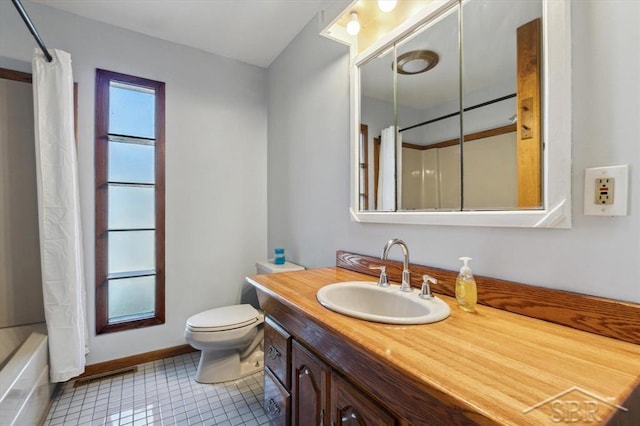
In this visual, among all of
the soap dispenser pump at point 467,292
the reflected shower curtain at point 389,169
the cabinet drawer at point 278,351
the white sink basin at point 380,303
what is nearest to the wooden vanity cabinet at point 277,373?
the cabinet drawer at point 278,351

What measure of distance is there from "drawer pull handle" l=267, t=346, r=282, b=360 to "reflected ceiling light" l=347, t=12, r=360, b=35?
1600 mm

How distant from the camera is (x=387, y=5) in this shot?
1.32 m

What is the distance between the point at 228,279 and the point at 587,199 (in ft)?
7.65

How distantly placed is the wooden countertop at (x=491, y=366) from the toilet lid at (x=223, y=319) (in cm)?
105

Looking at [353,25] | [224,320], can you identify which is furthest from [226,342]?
[353,25]

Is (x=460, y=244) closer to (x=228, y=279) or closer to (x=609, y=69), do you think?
(x=609, y=69)

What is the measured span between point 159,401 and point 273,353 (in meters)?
0.95

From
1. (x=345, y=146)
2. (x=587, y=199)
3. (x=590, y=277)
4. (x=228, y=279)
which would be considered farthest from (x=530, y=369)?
(x=228, y=279)

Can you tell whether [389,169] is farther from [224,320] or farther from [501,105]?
[224,320]

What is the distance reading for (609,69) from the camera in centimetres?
74

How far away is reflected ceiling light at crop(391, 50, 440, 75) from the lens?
1212mm

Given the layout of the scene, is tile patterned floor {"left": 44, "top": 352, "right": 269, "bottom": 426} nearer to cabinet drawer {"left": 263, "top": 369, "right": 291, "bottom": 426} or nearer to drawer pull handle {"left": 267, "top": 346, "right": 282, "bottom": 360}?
cabinet drawer {"left": 263, "top": 369, "right": 291, "bottom": 426}

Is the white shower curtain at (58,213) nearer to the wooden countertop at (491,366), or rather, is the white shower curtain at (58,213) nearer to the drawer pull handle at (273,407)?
the drawer pull handle at (273,407)

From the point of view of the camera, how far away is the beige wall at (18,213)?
1.75 m
